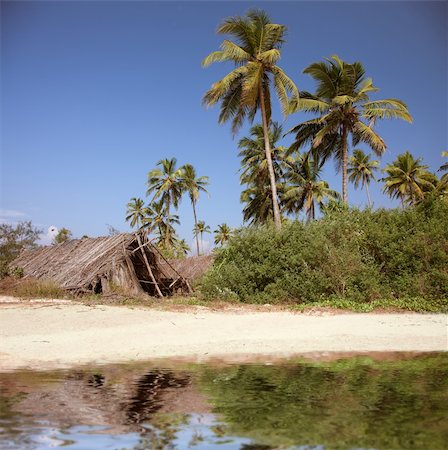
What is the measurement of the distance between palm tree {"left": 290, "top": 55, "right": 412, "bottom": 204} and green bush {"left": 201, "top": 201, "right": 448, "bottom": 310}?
732 centimetres

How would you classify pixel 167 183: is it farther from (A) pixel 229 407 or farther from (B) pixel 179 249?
(A) pixel 229 407

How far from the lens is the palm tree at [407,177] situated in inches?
1468

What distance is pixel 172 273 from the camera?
21.8m

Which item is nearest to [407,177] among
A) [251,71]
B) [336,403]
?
[251,71]

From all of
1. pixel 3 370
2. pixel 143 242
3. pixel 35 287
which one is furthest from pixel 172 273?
pixel 3 370

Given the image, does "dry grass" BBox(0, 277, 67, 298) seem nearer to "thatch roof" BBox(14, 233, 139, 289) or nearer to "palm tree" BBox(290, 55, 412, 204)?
"thatch roof" BBox(14, 233, 139, 289)

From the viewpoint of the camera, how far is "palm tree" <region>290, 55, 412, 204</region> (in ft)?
75.2

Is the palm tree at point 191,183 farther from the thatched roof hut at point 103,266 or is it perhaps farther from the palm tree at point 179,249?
the thatched roof hut at point 103,266

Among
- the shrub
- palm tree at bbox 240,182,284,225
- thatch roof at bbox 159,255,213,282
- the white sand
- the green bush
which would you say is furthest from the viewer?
palm tree at bbox 240,182,284,225

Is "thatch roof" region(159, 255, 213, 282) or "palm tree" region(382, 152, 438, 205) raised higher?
"palm tree" region(382, 152, 438, 205)

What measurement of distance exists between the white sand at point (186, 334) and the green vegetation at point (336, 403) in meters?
1.29

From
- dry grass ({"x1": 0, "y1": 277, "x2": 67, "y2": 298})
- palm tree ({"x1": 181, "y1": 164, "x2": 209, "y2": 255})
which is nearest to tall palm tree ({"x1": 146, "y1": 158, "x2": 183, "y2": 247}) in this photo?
palm tree ({"x1": 181, "y1": 164, "x2": 209, "y2": 255})

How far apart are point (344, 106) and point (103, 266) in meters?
14.6

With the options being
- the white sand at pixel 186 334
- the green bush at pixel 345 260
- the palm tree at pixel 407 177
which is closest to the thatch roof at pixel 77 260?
the green bush at pixel 345 260
